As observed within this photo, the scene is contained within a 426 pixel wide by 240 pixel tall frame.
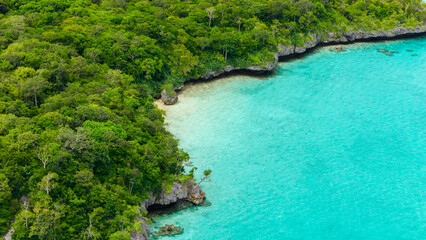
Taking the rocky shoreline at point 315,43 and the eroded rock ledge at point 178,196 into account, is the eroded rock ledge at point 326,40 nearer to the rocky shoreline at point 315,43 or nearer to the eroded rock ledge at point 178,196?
the rocky shoreline at point 315,43

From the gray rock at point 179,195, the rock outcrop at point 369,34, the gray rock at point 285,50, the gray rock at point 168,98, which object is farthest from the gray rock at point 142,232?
→ the rock outcrop at point 369,34

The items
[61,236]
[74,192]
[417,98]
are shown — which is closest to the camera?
[61,236]

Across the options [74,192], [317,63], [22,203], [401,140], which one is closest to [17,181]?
[22,203]

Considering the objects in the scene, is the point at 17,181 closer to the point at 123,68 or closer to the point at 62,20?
the point at 123,68

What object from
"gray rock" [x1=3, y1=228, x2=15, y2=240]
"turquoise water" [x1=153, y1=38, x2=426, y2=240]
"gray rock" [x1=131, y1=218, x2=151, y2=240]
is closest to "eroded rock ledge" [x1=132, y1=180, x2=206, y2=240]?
"turquoise water" [x1=153, y1=38, x2=426, y2=240]

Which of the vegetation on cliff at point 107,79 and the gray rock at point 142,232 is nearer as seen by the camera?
the vegetation on cliff at point 107,79

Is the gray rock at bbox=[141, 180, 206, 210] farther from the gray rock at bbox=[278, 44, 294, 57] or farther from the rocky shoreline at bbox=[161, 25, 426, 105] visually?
the gray rock at bbox=[278, 44, 294, 57]
